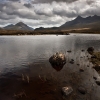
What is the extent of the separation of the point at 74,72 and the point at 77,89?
8.85m

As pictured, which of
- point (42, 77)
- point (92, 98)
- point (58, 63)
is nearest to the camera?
point (92, 98)

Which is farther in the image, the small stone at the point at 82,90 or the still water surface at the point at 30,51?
the still water surface at the point at 30,51

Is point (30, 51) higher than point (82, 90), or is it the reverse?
point (30, 51)

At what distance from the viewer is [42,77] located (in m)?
29.4

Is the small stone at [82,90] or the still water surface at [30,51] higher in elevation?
the still water surface at [30,51]

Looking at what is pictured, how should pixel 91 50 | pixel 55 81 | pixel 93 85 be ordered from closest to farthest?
pixel 93 85, pixel 55 81, pixel 91 50

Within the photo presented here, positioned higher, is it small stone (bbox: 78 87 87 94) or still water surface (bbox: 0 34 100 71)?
still water surface (bbox: 0 34 100 71)

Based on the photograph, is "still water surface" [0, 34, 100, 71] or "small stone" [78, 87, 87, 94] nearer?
"small stone" [78, 87, 87, 94]

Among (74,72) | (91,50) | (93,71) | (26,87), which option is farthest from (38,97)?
(91,50)

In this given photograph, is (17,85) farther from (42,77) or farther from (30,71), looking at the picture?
(30,71)

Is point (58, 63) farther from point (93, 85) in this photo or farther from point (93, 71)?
point (93, 85)

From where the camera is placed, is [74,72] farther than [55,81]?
Yes

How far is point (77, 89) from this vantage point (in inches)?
931

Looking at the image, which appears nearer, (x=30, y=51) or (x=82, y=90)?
(x=82, y=90)
